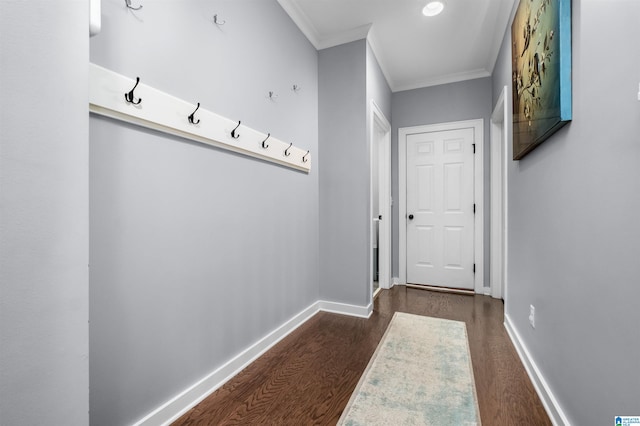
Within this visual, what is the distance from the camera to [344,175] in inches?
106

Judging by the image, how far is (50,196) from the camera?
0.67 m

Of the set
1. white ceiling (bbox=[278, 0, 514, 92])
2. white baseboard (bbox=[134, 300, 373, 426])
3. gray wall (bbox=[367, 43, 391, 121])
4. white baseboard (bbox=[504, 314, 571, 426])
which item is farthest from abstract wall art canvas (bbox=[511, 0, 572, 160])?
white baseboard (bbox=[134, 300, 373, 426])

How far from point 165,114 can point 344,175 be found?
1697mm

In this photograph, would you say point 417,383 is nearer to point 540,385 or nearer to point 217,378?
point 540,385

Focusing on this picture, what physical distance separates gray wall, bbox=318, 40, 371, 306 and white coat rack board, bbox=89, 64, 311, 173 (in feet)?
3.03

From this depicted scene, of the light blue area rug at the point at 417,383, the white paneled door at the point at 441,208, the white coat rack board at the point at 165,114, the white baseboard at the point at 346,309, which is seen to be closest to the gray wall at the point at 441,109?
the white paneled door at the point at 441,208

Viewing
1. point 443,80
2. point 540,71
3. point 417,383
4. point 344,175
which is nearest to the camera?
point 540,71

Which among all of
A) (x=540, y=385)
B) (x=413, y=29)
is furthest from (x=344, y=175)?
(x=540, y=385)

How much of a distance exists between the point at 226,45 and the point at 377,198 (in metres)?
2.47

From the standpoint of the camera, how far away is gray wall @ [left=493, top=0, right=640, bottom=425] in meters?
0.84

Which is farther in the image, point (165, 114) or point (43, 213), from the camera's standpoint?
point (165, 114)

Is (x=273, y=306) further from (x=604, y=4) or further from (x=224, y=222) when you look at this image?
(x=604, y=4)

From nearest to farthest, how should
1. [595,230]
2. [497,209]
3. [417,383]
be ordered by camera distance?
1. [595,230]
2. [417,383]
3. [497,209]

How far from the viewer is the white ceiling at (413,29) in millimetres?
2281
